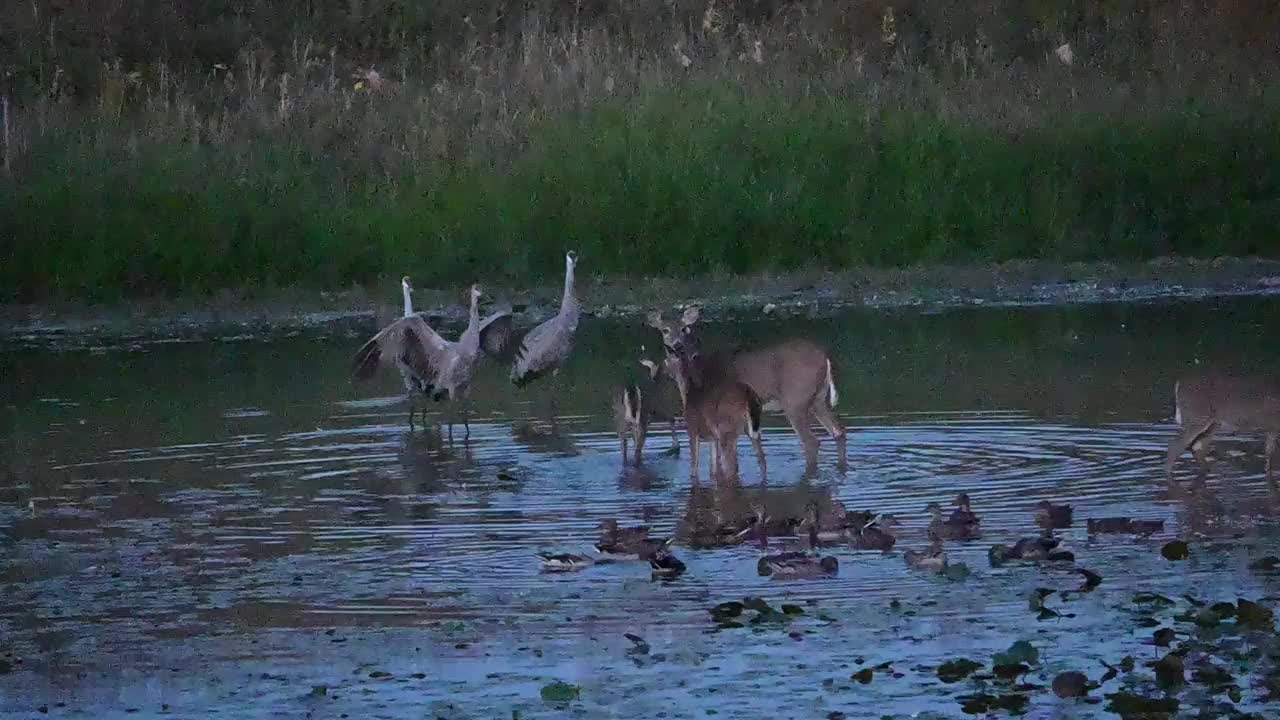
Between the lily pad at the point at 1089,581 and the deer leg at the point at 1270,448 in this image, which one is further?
the deer leg at the point at 1270,448

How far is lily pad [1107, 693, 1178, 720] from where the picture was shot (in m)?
7.78

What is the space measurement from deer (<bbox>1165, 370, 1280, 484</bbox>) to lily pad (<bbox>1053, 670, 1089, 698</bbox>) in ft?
15.9

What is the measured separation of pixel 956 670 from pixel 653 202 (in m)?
15.5

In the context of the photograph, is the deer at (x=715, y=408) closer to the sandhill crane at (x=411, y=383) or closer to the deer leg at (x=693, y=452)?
the deer leg at (x=693, y=452)

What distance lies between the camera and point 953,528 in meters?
10.9

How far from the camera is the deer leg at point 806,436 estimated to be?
45.3 ft

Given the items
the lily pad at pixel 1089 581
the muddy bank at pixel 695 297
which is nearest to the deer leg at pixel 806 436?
the lily pad at pixel 1089 581

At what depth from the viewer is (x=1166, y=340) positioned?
18875 mm

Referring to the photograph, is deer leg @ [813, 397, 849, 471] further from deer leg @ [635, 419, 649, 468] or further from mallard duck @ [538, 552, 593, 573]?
mallard duck @ [538, 552, 593, 573]

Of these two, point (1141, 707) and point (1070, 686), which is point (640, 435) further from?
point (1141, 707)

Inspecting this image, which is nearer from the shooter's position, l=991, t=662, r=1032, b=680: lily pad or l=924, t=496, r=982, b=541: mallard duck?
l=991, t=662, r=1032, b=680: lily pad

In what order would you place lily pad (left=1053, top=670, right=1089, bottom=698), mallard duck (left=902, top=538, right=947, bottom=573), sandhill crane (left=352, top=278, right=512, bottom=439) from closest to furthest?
lily pad (left=1053, top=670, right=1089, bottom=698)
mallard duck (left=902, top=538, right=947, bottom=573)
sandhill crane (left=352, top=278, right=512, bottom=439)

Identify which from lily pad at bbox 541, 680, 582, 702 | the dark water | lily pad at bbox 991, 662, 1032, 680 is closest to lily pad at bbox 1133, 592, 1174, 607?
the dark water

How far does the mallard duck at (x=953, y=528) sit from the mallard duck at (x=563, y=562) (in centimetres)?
163
